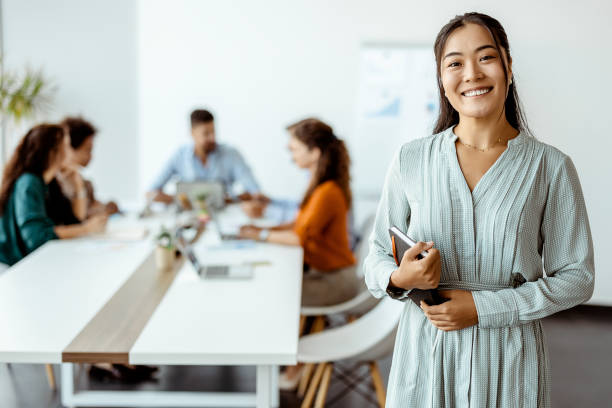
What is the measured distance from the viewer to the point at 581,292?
4.80 ft

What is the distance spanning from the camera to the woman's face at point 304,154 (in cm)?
343

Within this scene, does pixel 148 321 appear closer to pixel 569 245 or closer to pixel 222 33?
pixel 569 245

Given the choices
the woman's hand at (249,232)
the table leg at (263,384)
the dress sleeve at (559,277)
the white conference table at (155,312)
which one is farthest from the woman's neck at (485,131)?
the woman's hand at (249,232)

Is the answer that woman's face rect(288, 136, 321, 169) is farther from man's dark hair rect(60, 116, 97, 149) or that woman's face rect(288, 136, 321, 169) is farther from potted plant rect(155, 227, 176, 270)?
man's dark hair rect(60, 116, 97, 149)

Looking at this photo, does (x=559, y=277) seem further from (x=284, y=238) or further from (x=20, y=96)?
(x=20, y=96)

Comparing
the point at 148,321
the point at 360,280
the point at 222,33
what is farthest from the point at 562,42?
the point at 222,33

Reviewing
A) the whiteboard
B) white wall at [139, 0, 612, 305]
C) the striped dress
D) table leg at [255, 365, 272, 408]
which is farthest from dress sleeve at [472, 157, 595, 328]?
white wall at [139, 0, 612, 305]

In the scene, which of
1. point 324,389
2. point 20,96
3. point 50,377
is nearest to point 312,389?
point 324,389

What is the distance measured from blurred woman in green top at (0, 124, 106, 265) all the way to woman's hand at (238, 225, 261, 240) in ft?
3.49

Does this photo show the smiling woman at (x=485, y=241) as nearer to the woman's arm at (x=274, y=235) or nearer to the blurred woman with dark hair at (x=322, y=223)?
the blurred woman with dark hair at (x=322, y=223)

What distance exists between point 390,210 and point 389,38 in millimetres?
4013

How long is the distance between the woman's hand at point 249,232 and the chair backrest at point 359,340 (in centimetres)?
94

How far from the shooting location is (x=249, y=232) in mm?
3617

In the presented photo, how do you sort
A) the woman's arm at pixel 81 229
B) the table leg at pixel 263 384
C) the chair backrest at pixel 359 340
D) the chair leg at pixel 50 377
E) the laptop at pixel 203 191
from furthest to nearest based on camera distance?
the laptop at pixel 203 191 < the woman's arm at pixel 81 229 < the chair leg at pixel 50 377 < the chair backrest at pixel 359 340 < the table leg at pixel 263 384
